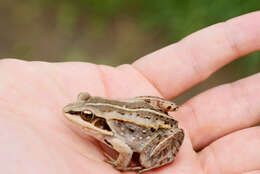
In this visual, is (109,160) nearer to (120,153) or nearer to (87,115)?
(120,153)

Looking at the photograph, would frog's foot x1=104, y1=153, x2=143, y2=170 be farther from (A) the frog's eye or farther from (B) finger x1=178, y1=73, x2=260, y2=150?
(B) finger x1=178, y1=73, x2=260, y2=150

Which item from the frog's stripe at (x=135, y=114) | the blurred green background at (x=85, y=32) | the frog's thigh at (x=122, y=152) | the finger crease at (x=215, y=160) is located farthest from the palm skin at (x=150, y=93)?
the blurred green background at (x=85, y=32)

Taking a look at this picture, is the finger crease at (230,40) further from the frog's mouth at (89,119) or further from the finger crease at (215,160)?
the frog's mouth at (89,119)

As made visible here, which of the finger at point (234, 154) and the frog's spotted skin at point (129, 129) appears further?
the finger at point (234, 154)

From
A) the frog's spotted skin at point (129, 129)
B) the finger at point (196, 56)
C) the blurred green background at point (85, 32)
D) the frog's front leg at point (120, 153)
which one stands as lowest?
the blurred green background at point (85, 32)

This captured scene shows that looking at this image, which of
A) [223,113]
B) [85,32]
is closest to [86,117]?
[223,113]
